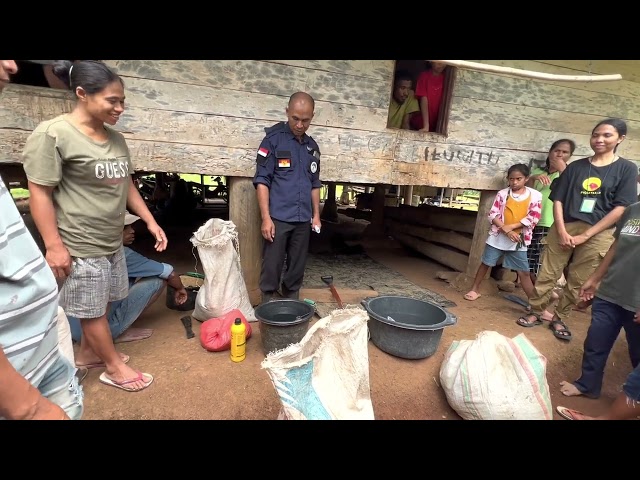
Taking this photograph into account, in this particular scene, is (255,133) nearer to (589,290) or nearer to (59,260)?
(59,260)

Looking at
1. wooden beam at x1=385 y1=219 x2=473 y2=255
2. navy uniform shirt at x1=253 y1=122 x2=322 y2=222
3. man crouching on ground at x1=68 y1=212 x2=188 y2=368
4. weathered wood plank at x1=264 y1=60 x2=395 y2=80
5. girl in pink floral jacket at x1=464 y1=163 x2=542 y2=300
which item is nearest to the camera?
man crouching on ground at x1=68 y1=212 x2=188 y2=368

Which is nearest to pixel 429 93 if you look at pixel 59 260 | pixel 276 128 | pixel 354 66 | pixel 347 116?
pixel 354 66

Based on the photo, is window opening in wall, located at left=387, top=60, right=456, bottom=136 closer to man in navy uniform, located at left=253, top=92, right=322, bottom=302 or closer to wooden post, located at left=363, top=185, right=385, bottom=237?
man in navy uniform, located at left=253, top=92, right=322, bottom=302

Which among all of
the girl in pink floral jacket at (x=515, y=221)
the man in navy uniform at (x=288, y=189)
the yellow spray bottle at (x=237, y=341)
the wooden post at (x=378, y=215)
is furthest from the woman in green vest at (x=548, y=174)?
the yellow spray bottle at (x=237, y=341)

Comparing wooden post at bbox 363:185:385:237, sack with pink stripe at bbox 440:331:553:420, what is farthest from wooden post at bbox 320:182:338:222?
sack with pink stripe at bbox 440:331:553:420

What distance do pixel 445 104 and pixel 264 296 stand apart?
10.2 feet

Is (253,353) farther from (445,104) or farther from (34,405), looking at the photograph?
(445,104)

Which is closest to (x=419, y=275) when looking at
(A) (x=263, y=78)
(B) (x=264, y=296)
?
(B) (x=264, y=296)

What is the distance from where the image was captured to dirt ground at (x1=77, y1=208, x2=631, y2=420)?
81.9 inches

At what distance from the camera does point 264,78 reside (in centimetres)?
305

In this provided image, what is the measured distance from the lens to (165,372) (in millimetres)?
2383

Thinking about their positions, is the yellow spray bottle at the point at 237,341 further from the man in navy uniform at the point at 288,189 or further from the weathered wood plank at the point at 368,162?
the weathered wood plank at the point at 368,162

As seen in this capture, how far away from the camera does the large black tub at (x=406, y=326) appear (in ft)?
8.57

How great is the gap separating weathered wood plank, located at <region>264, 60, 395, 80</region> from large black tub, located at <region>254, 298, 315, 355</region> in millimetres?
2344
